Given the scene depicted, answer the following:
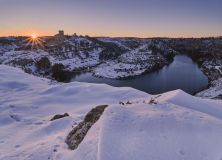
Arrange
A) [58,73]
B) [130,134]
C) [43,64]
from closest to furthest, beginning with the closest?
[130,134] → [58,73] → [43,64]

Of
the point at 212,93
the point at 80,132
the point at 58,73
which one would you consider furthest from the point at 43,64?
the point at 80,132

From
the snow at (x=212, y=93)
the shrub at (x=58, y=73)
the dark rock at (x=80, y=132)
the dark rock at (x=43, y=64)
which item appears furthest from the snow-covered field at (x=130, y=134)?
the dark rock at (x=43, y=64)

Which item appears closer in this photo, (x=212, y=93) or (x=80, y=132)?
(x=80, y=132)

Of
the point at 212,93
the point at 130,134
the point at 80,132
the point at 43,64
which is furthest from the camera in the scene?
the point at 43,64

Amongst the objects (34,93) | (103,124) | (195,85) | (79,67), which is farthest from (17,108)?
(79,67)

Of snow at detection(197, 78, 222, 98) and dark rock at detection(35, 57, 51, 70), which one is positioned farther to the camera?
dark rock at detection(35, 57, 51, 70)

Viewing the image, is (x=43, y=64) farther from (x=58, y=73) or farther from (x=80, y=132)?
(x=80, y=132)

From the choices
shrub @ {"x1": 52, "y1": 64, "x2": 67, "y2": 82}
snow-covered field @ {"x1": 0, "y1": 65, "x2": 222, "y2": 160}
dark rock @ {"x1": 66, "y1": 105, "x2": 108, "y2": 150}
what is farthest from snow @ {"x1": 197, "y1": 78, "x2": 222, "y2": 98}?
shrub @ {"x1": 52, "y1": 64, "x2": 67, "y2": 82}

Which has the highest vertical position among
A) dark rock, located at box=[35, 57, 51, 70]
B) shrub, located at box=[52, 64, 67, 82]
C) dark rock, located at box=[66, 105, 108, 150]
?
dark rock, located at box=[66, 105, 108, 150]

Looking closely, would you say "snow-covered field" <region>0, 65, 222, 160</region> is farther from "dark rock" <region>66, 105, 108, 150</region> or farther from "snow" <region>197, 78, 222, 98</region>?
"snow" <region>197, 78, 222, 98</region>

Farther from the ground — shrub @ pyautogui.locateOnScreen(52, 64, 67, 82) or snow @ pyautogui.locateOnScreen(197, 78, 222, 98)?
snow @ pyautogui.locateOnScreen(197, 78, 222, 98)

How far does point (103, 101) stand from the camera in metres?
17.8

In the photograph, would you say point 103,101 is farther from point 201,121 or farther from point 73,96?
point 201,121

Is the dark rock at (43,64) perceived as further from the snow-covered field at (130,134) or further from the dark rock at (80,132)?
the dark rock at (80,132)
